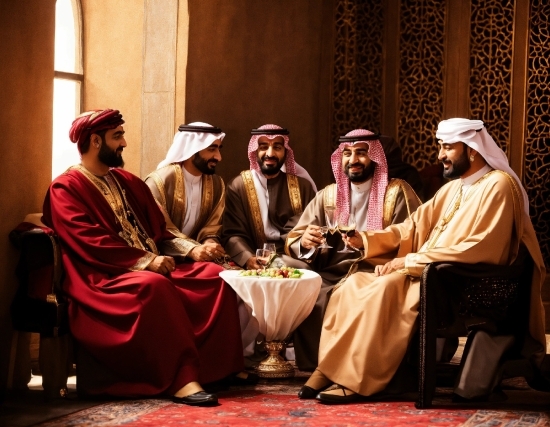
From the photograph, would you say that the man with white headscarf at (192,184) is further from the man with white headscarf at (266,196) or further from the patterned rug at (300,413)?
the patterned rug at (300,413)

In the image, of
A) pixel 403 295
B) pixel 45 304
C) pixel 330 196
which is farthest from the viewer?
pixel 330 196

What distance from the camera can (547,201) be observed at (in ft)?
30.6

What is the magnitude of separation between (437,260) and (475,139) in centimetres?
Answer: 79

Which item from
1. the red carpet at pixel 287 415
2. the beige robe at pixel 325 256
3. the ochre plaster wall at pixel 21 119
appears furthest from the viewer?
the beige robe at pixel 325 256

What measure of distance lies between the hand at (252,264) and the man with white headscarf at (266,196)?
24 centimetres

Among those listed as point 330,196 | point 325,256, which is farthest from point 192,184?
point 325,256

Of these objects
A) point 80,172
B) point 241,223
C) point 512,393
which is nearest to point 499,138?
point 241,223

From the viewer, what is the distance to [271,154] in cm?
789

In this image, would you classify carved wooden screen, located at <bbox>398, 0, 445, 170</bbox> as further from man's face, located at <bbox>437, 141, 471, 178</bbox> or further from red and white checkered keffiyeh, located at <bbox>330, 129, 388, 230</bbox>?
man's face, located at <bbox>437, 141, 471, 178</bbox>

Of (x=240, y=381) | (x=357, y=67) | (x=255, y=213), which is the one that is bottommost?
(x=240, y=381)

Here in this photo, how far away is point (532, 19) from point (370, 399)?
4476 millimetres

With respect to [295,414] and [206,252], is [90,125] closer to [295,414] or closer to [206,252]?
[206,252]

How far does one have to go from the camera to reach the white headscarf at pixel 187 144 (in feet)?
25.2

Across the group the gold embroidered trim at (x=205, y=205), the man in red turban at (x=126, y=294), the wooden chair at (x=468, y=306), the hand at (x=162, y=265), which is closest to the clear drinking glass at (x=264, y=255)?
the man in red turban at (x=126, y=294)
